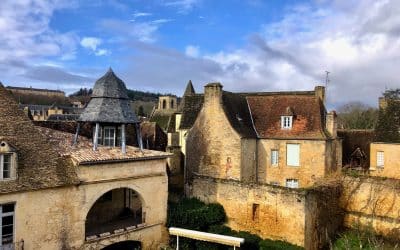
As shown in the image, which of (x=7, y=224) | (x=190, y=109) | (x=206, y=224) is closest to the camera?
(x=7, y=224)

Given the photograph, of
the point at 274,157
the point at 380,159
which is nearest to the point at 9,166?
the point at 274,157

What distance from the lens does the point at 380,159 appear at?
31.7 metres

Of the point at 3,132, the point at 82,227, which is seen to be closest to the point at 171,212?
the point at 82,227

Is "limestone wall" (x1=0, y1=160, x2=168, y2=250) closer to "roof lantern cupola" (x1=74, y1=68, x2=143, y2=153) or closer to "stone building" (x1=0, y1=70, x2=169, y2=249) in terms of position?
"stone building" (x1=0, y1=70, x2=169, y2=249)

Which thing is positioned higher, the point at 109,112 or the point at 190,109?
the point at 190,109

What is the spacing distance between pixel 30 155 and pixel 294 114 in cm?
2026

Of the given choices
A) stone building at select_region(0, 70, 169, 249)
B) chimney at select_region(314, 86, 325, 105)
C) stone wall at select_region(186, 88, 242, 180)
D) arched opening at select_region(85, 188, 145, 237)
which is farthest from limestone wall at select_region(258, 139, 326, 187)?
arched opening at select_region(85, 188, 145, 237)

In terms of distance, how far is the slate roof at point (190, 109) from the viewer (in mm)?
35969

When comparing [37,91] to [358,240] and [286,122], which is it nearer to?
[286,122]

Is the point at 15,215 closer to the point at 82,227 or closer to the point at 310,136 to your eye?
the point at 82,227

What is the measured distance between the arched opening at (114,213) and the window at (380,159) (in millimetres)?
20045

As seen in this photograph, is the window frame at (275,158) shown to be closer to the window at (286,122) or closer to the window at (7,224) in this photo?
the window at (286,122)

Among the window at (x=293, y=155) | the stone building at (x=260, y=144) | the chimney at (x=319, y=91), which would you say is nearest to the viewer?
the stone building at (x=260, y=144)

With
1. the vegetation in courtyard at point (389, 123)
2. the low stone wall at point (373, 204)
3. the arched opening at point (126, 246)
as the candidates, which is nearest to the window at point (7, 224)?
the arched opening at point (126, 246)
